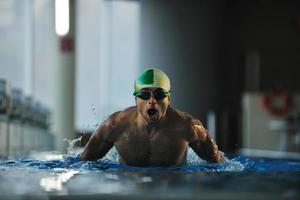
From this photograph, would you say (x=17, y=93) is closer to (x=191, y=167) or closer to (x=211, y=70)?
(x=191, y=167)

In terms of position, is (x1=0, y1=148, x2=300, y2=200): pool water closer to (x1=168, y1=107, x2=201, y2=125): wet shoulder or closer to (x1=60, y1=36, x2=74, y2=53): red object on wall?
(x1=168, y1=107, x2=201, y2=125): wet shoulder

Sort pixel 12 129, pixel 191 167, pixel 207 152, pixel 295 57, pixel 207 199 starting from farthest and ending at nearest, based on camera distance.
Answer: pixel 295 57, pixel 12 129, pixel 207 152, pixel 191 167, pixel 207 199

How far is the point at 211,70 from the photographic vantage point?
23.1 meters

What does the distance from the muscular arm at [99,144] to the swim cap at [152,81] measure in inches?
11.7

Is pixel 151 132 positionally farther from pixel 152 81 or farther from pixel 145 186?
pixel 145 186

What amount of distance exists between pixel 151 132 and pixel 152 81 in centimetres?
29

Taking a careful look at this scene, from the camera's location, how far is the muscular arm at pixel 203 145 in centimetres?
328

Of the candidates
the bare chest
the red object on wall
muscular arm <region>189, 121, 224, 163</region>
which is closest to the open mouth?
the bare chest

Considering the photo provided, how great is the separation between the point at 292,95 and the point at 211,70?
4927 millimetres

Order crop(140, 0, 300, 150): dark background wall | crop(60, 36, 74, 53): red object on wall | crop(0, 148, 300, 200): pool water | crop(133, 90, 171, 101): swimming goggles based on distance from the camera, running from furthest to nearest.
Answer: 1. crop(140, 0, 300, 150): dark background wall
2. crop(60, 36, 74, 53): red object on wall
3. crop(133, 90, 171, 101): swimming goggles
4. crop(0, 148, 300, 200): pool water

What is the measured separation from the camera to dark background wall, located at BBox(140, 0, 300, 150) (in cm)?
2223

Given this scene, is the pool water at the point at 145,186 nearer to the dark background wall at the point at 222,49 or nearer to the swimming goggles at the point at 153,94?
the swimming goggles at the point at 153,94

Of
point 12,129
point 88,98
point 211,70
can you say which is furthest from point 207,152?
point 211,70

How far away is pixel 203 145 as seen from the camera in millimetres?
3320
